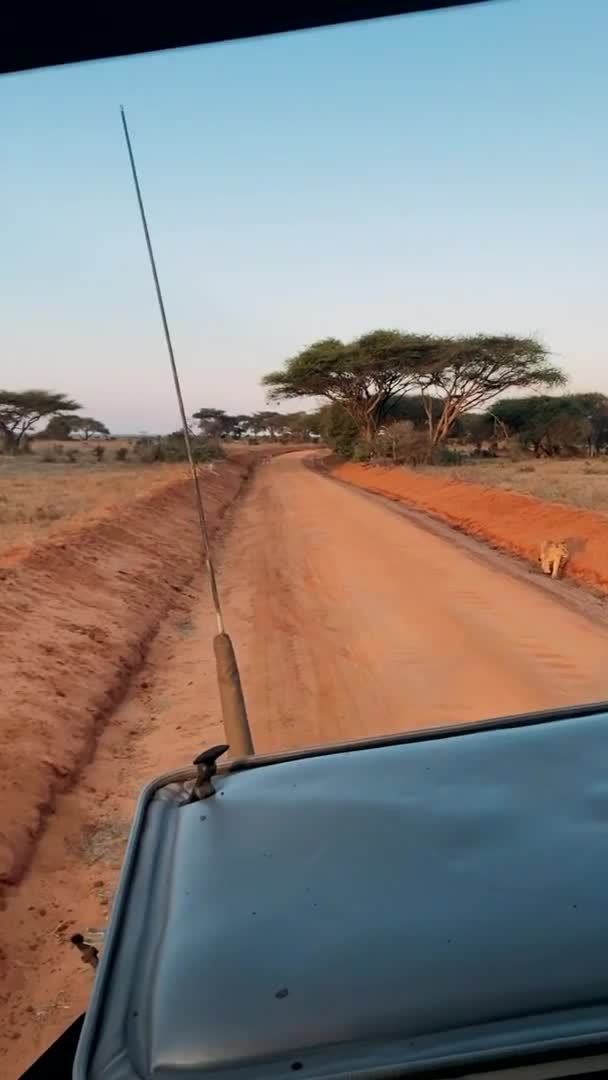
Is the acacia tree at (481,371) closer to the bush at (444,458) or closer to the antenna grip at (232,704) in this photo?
the bush at (444,458)

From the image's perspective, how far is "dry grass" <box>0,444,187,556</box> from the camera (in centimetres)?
1612

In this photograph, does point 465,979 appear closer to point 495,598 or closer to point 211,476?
point 495,598

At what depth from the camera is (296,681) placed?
752 centimetres

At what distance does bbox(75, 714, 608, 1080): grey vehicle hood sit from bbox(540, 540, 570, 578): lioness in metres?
10.4

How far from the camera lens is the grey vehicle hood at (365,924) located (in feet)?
3.85

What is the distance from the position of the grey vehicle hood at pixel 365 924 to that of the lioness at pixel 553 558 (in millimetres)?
10445

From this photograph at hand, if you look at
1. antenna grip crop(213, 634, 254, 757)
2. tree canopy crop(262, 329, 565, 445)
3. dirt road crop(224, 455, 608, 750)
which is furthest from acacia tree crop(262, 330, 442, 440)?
antenna grip crop(213, 634, 254, 757)

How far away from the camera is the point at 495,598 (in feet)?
34.9

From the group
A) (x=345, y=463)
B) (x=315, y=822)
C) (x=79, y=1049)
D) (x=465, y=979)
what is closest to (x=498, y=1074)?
(x=465, y=979)

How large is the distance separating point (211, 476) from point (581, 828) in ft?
111

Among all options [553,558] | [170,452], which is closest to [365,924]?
[553,558]

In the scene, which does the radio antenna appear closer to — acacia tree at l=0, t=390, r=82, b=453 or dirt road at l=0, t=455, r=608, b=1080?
dirt road at l=0, t=455, r=608, b=1080

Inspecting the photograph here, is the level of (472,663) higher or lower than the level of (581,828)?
lower

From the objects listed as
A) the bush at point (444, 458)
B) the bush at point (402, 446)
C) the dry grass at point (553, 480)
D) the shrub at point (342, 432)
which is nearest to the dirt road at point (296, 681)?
the dry grass at point (553, 480)
